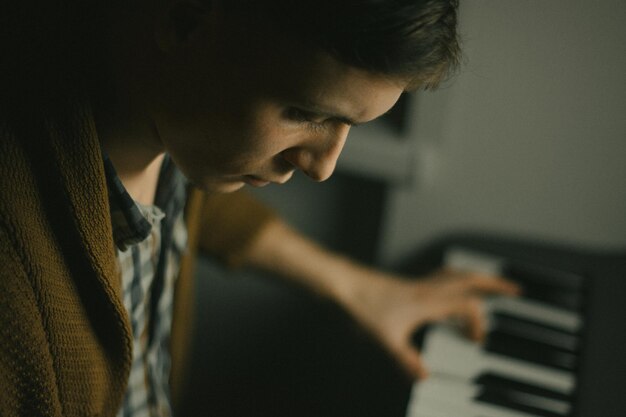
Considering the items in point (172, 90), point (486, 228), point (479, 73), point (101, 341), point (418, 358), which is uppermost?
point (479, 73)

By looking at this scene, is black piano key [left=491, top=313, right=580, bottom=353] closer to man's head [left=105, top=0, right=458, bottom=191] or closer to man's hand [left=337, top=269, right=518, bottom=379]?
man's hand [left=337, top=269, right=518, bottom=379]

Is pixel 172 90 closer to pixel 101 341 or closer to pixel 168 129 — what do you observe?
pixel 168 129

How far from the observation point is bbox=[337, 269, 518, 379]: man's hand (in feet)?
3.33

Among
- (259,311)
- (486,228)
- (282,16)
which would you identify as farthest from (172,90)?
(259,311)

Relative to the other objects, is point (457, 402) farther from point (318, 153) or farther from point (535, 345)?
point (318, 153)

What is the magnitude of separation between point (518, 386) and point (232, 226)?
1.52ft

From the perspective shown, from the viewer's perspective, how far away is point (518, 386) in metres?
0.93

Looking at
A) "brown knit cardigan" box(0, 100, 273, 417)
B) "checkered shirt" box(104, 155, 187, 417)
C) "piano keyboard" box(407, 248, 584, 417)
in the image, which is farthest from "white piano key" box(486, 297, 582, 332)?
"brown knit cardigan" box(0, 100, 273, 417)

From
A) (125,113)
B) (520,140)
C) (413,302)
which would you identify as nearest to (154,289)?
(125,113)

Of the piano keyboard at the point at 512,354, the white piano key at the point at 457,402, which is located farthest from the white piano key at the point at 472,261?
the white piano key at the point at 457,402

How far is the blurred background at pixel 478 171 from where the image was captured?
101cm

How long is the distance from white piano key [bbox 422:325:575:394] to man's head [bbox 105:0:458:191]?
44 centimetres

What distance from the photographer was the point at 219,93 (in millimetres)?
585

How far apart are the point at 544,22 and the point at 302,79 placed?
590 millimetres
